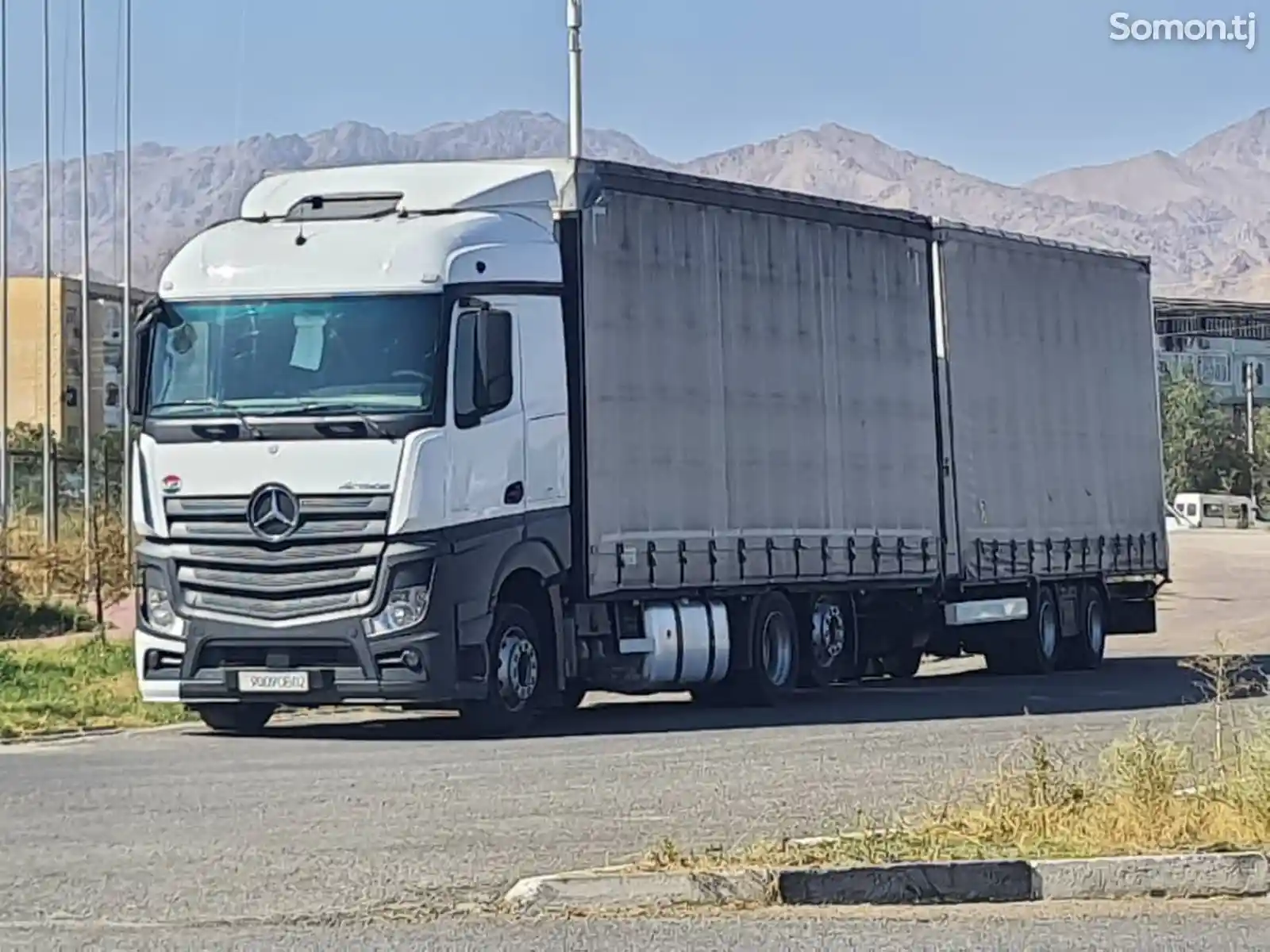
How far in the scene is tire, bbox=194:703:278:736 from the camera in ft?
65.4

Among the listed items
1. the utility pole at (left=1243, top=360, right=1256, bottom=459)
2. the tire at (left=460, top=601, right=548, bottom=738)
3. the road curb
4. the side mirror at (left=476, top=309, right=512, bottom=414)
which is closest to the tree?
the utility pole at (left=1243, top=360, right=1256, bottom=459)

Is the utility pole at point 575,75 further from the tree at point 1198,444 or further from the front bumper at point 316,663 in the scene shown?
the tree at point 1198,444

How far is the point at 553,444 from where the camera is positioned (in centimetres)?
1930

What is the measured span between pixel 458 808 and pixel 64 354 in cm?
6584

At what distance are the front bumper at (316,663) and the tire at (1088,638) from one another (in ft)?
39.1

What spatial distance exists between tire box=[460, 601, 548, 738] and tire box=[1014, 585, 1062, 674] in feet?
30.3

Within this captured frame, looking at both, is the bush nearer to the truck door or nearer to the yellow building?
the truck door

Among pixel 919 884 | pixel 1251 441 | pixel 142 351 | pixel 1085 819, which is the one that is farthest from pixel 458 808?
pixel 1251 441

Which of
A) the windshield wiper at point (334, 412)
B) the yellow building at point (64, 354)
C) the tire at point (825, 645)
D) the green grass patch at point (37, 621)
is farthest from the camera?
the yellow building at point (64, 354)

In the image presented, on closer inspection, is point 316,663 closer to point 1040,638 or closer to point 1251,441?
point 1040,638

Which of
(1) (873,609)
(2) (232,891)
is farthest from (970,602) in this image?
(2) (232,891)

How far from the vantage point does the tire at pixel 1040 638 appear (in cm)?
2722

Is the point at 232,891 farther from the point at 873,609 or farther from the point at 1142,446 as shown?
the point at 1142,446

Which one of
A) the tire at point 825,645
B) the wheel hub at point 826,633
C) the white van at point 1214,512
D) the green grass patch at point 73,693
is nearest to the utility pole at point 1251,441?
the white van at point 1214,512
